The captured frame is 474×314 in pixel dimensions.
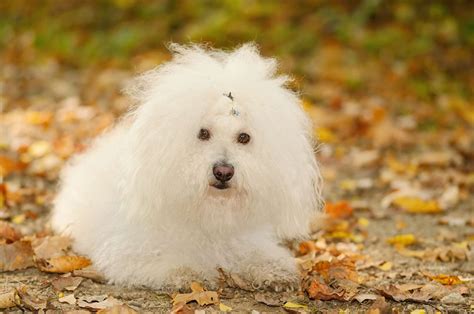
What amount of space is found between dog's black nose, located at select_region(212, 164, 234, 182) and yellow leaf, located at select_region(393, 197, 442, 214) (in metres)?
2.58

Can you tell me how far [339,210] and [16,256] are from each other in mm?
2318

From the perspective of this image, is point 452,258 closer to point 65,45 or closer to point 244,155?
point 244,155

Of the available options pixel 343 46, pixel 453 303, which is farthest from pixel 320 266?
pixel 343 46

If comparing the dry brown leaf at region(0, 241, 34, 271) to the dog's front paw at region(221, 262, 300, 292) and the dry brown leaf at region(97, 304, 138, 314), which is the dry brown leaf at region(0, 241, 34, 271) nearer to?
the dry brown leaf at region(97, 304, 138, 314)

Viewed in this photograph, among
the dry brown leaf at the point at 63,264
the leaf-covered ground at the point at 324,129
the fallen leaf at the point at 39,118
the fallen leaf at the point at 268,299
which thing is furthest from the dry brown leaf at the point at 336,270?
the fallen leaf at the point at 39,118

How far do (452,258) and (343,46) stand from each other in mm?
5828

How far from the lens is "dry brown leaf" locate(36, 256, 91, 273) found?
4191 millimetres

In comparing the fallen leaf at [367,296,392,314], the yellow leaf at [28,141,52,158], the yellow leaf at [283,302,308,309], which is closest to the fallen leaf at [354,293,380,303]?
the fallen leaf at [367,296,392,314]

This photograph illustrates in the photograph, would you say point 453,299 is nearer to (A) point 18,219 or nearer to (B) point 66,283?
(B) point 66,283

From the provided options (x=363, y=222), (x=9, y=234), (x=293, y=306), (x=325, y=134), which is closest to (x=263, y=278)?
(x=293, y=306)

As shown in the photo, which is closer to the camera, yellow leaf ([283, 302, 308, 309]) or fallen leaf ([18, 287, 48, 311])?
fallen leaf ([18, 287, 48, 311])

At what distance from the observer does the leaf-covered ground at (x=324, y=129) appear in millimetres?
3986

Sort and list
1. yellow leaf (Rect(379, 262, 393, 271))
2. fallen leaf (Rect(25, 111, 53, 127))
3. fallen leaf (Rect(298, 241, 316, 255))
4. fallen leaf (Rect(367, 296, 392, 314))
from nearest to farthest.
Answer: fallen leaf (Rect(367, 296, 392, 314)) < yellow leaf (Rect(379, 262, 393, 271)) < fallen leaf (Rect(298, 241, 316, 255)) < fallen leaf (Rect(25, 111, 53, 127))

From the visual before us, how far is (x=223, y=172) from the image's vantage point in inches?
141
